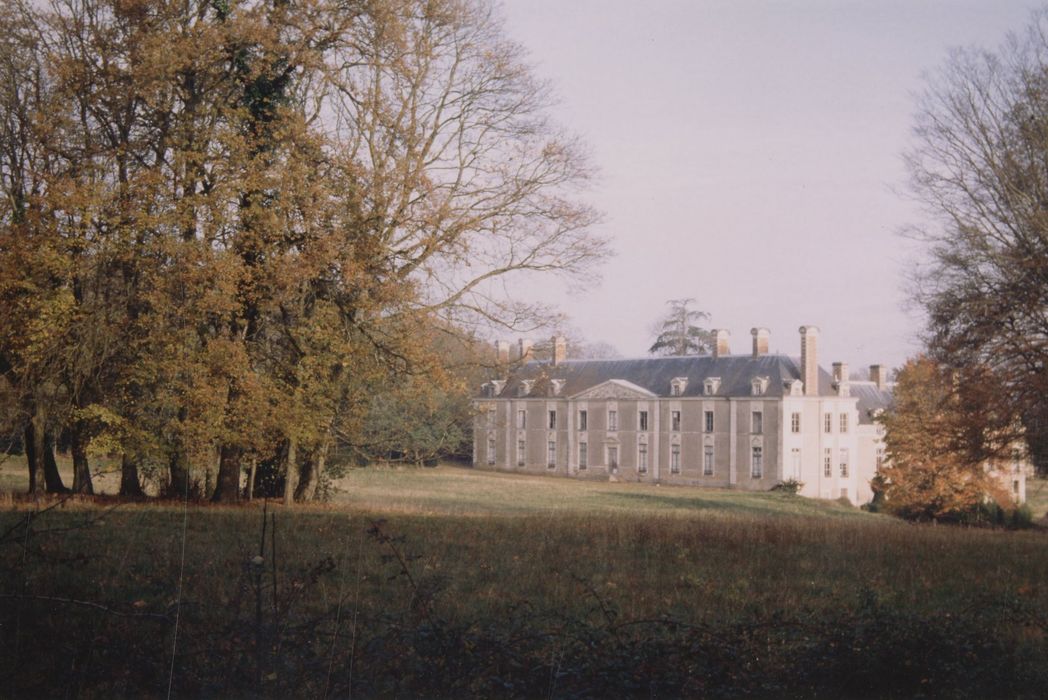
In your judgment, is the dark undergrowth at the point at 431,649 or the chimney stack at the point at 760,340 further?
the chimney stack at the point at 760,340

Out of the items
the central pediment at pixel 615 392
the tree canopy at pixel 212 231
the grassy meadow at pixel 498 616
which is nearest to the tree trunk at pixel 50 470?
the tree canopy at pixel 212 231

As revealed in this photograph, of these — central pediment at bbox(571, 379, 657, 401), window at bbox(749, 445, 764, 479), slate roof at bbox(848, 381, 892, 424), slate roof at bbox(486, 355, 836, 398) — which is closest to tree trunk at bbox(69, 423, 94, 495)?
slate roof at bbox(486, 355, 836, 398)

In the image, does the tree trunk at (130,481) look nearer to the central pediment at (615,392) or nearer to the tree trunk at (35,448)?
the tree trunk at (35,448)

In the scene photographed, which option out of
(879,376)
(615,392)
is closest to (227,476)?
(615,392)

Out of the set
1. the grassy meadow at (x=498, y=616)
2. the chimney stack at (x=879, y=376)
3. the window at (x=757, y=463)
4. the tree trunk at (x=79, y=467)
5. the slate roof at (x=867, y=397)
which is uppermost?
the chimney stack at (x=879, y=376)

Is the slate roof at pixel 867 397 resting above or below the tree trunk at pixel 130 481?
above

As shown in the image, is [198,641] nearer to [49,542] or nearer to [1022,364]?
[49,542]

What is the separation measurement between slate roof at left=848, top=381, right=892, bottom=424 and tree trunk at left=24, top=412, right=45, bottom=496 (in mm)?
61159

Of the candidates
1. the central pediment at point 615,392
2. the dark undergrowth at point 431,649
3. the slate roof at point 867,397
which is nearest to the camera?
the dark undergrowth at point 431,649

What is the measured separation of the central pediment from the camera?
71312 millimetres

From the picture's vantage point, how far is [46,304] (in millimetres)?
17094

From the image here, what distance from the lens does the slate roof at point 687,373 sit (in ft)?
218

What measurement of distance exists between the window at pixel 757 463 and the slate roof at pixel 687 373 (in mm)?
3785

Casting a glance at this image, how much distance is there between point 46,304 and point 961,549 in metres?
15.3
